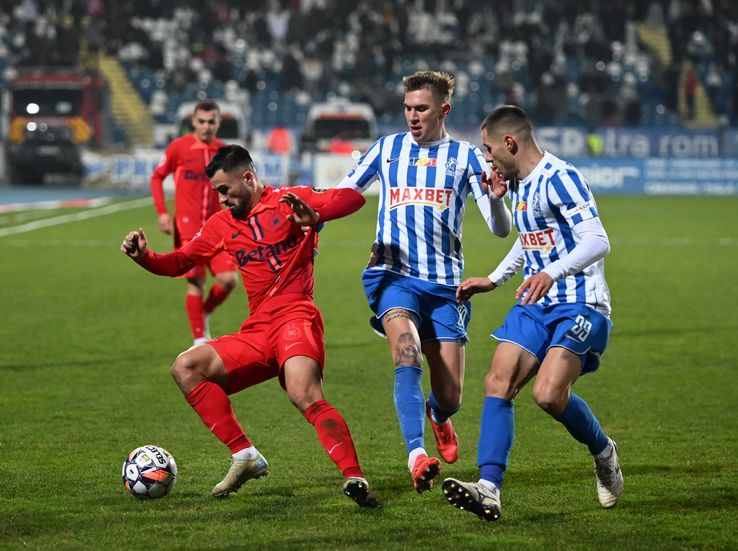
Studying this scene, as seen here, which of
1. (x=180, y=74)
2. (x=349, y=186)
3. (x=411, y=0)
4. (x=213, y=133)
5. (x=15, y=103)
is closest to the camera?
(x=349, y=186)

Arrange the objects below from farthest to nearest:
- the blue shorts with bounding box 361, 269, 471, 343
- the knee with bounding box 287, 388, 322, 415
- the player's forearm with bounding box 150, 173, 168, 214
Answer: the player's forearm with bounding box 150, 173, 168, 214 < the blue shorts with bounding box 361, 269, 471, 343 < the knee with bounding box 287, 388, 322, 415

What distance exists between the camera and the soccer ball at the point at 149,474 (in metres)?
5.79

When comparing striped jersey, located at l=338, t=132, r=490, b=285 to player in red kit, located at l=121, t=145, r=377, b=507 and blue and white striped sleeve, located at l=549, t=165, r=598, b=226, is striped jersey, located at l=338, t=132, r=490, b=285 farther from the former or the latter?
blue and white striped sleeve, located at l=549, t=165, r=598, b=226

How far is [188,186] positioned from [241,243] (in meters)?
4.91

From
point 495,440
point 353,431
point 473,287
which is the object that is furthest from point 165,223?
point 495,440

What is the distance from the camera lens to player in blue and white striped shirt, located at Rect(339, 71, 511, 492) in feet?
21.1

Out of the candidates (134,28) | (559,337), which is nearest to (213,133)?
(559,337)

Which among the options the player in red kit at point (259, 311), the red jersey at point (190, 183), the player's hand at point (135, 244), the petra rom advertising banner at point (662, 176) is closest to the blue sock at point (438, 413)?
the player in red kit at point (259, 311)

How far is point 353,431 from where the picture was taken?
7414mm

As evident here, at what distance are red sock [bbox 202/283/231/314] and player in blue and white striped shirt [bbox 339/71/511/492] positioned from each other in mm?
4413

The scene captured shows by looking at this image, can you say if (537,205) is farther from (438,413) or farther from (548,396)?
(438,413)

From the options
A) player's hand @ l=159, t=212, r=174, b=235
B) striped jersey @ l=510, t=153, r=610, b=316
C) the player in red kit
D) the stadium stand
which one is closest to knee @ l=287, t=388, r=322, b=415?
the player in red kit

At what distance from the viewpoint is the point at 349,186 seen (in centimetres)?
662

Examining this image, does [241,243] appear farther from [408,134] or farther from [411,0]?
Answer: [411,0]
